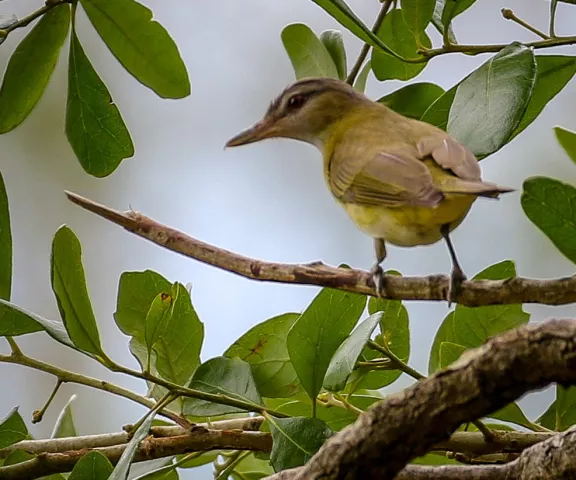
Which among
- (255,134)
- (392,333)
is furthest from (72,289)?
(255,134)

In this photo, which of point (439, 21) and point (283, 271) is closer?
point (283, 271)

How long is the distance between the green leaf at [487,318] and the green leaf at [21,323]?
309 millimetres

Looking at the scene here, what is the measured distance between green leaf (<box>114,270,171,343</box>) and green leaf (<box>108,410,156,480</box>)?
13 cm

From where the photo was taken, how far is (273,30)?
6.84 ft

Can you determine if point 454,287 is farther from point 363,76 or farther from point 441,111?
point 363,76

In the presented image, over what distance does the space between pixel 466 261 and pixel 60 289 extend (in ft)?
4.07

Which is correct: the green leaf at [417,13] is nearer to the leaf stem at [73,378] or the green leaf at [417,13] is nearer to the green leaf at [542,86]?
→ the green leaf at [542,86]

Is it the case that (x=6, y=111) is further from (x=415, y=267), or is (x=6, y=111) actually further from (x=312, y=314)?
(x=415, y=267)

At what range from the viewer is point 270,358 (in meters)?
0.74

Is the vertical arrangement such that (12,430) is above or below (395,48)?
below

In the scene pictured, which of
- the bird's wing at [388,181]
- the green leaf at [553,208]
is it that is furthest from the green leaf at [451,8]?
the green leaf at [553,208]

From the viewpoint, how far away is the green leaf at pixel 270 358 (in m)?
0.73

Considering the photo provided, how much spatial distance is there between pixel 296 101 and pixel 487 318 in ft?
1.50

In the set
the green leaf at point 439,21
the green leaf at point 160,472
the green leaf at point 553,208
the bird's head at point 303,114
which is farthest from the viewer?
the bird's head at point 303,114
